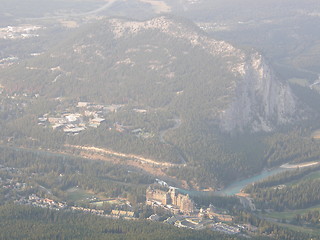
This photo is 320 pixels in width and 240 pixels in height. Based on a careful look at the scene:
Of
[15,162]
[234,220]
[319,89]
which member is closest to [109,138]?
[15,162]

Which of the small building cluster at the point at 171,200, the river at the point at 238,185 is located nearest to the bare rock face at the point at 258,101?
the river at the point at 238,185

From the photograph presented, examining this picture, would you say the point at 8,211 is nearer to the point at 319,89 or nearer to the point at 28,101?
the point at 28,101

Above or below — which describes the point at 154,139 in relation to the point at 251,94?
below

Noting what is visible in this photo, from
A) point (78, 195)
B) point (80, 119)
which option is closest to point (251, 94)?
point (80, 119)

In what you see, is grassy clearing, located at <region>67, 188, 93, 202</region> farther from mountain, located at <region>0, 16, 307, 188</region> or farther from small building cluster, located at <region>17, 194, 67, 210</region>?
mountain, located at <region>0, 16, 307, 188</region>

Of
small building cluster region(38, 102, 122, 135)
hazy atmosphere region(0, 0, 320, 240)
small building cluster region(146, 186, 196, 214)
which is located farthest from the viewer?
small building cluster region(38, 102, 122, 135)

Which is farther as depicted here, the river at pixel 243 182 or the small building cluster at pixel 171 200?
the river at pixel 243 182

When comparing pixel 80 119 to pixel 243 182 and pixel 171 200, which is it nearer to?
pixel 243 182

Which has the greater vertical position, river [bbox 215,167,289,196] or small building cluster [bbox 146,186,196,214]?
small building cluster [bbox 146,186,196,214]

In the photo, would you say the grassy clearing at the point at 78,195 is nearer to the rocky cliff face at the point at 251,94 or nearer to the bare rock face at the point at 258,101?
the rocky cliff face at the point at 251,94

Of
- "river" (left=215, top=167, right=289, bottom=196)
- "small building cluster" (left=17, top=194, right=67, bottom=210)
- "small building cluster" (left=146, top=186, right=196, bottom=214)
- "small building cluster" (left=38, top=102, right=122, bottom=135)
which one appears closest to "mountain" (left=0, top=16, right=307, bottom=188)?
"river" (left=215, top=167, right=289, bottom=196)

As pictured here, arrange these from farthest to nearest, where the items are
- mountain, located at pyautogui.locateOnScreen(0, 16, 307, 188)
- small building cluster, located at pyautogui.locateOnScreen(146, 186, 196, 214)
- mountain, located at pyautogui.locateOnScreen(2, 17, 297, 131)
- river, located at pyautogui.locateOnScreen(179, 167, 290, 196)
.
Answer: mountain, located at pyautogui.locateOnScreen(2, 17, 297, 131), mountain, located at pyautogui.locateOnScreen(0, 16, 307, 188), river, located at pyautogui.locateOnScreen(179, 167, 290, 196), small building cluster, located at pyautogui.locateOnScreen(146, 186, 196, 214)
